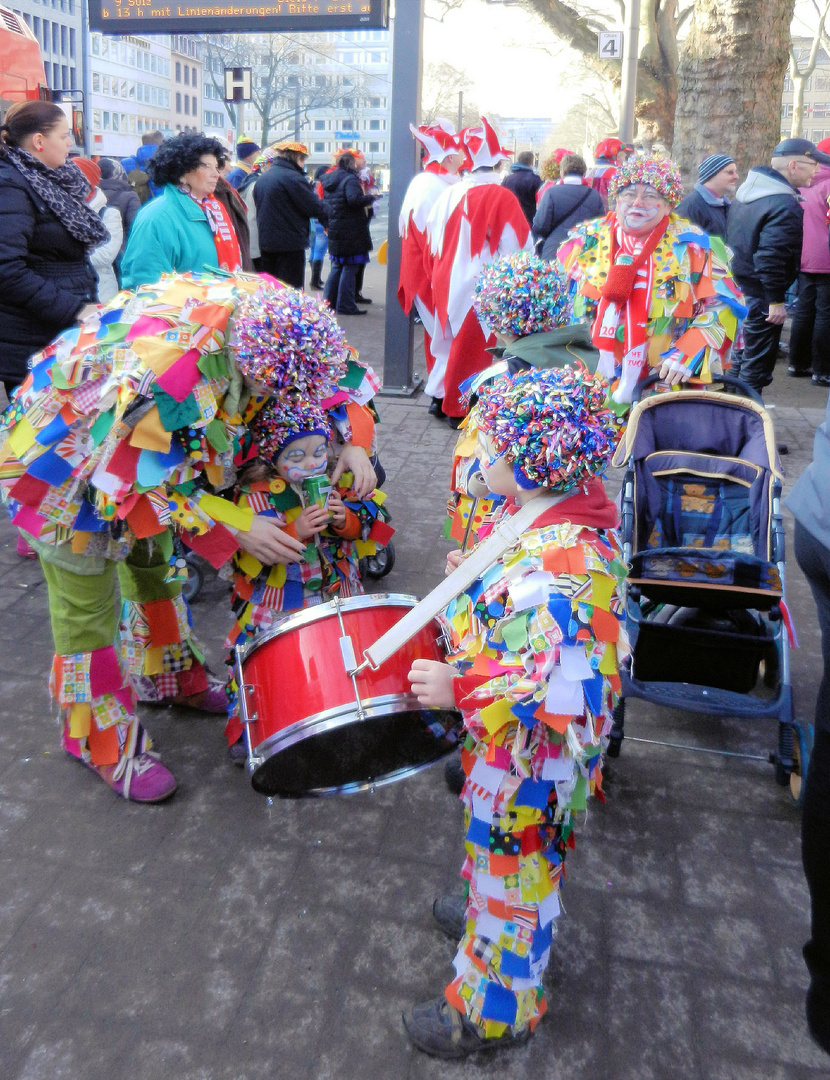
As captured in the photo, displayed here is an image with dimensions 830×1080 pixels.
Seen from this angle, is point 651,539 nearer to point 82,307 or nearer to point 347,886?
point 347,886

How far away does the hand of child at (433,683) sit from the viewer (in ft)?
6.23

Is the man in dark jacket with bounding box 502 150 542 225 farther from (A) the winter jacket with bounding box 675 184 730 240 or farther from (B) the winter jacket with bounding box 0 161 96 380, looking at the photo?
(B) the winter jacket with bounding box 0 161 96 380

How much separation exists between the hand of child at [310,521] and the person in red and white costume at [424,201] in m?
4.29

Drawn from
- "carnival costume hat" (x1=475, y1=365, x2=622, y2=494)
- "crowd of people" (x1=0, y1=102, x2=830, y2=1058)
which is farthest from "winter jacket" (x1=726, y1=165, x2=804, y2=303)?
"carnival costume hat" (x1=475, y1=365, x2=622, y2=494)

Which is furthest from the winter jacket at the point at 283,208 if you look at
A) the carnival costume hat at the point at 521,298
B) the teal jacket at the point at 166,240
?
the carnival costume hat at the point at 521,298

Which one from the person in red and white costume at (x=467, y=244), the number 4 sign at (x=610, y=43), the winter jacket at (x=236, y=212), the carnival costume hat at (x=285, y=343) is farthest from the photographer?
the number 4 sign at (x=610, y=43)

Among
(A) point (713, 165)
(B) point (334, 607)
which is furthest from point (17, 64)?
(B) point (334, 607)

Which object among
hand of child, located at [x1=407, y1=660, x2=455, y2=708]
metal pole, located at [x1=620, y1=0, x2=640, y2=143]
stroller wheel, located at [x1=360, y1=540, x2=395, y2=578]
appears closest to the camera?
hand of child, located at [x1=407, y1=660, x2=455, y2=708]

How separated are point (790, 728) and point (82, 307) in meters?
3.74

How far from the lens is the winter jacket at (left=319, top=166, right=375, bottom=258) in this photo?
9875 millimetres

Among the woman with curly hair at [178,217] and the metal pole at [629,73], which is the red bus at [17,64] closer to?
the metal pole at [629,73]

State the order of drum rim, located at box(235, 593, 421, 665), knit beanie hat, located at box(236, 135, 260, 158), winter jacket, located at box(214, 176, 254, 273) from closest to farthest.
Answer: drum rim, located at box(235, 593, 421, 665)
winter jacket, located at box(214, 176, 254, 273)
knit beanie hat, located at box(236, 135, 260, 158)

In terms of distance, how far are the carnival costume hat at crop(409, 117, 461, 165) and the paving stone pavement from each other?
4941 millimetres

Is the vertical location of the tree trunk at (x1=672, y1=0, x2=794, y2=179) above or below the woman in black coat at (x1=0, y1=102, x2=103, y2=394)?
above
